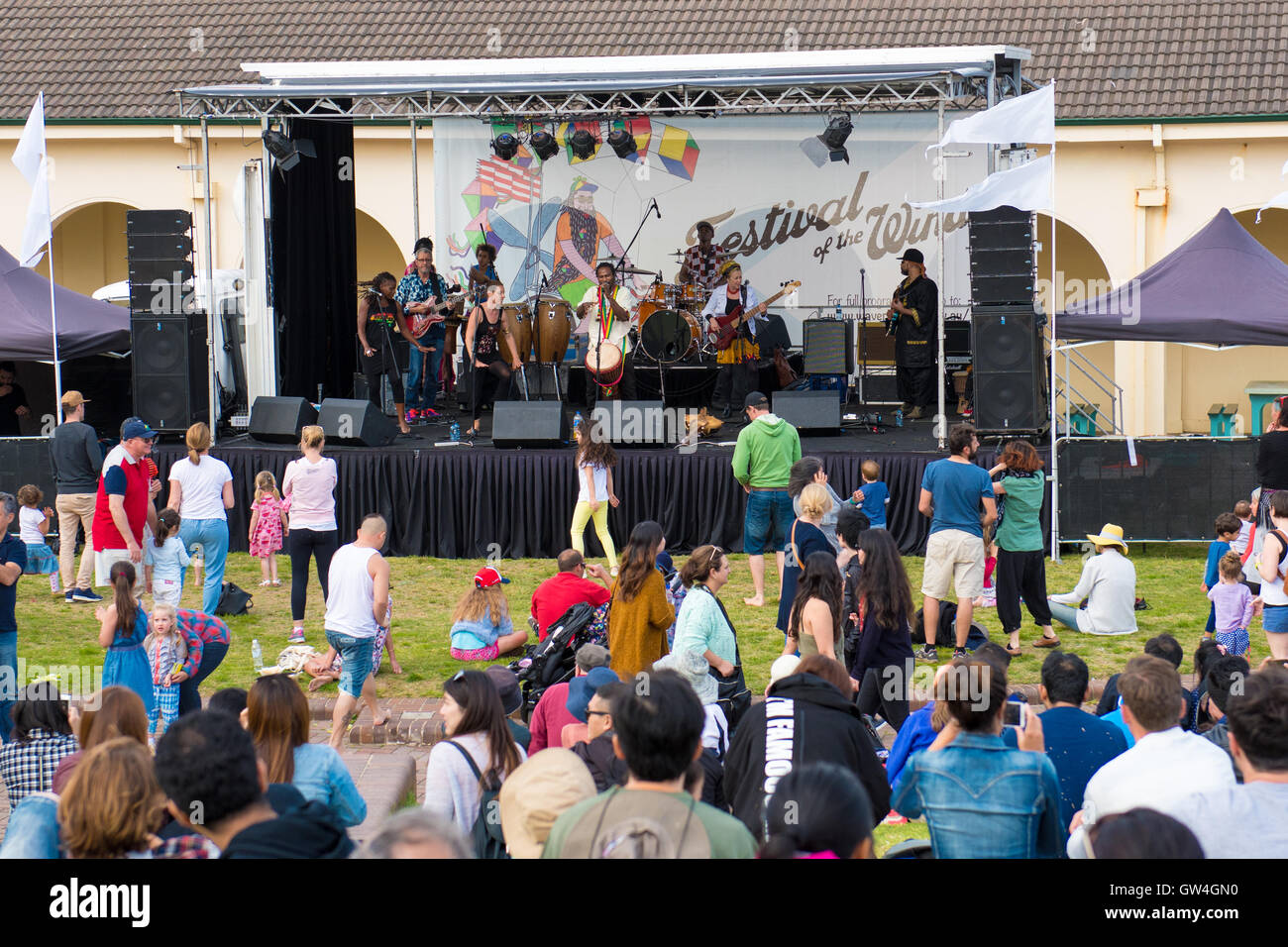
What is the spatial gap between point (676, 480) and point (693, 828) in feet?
31.4

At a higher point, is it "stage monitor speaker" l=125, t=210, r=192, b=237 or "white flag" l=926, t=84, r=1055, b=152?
"white flag" l=926, t=84, r=1055, b=152

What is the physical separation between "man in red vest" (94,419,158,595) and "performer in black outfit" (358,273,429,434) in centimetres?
465

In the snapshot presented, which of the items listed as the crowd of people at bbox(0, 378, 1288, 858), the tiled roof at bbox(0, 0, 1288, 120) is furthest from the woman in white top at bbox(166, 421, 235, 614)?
the tiled roof at bbox(0, 0, 1288, 120)

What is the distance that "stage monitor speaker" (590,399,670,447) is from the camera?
13.9m

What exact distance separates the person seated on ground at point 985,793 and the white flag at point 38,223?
10.4 metres

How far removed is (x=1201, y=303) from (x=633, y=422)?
16.4 ft

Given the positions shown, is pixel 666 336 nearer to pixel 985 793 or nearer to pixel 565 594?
pixel 565 594

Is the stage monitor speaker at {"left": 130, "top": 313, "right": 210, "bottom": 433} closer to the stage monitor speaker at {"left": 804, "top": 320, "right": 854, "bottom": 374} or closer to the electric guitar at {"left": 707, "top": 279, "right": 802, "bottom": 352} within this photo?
the electric guitar at {"left": 707, "top": 279, "right": 802, "bottom": 352}

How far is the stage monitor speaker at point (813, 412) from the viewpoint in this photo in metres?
13.9

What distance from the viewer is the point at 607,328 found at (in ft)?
50.6

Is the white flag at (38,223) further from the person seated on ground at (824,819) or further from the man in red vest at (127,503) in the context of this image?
the person seated on ground at (824,819)

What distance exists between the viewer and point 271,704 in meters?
4.96

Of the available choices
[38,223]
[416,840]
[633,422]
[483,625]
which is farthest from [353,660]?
[38,223]
